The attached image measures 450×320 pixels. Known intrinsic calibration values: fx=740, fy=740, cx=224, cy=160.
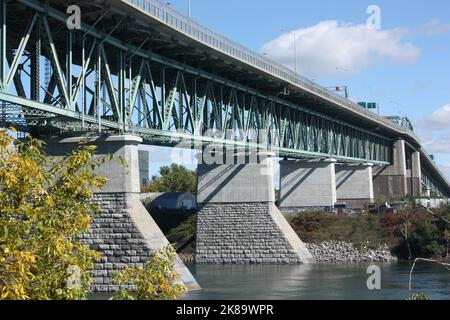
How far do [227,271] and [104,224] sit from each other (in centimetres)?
Answer: 1975

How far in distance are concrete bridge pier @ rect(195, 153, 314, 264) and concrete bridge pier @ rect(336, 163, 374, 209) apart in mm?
→ 34539

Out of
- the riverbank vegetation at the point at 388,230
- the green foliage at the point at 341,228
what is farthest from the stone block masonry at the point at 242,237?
the riverbank vegetation at the point at 388,230

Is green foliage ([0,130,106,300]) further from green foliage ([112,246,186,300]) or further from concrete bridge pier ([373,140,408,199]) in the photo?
concrete bridge pier ([373,140,408,199])

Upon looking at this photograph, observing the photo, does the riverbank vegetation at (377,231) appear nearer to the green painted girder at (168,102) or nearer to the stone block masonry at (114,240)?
the green painted girder at (168,102)

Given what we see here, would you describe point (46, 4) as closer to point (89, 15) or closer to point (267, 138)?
point (89, 15)

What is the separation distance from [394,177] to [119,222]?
3140 inches

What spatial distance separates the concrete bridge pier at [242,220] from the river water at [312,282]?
6.32ft

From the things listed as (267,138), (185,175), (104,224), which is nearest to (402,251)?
(267,138)

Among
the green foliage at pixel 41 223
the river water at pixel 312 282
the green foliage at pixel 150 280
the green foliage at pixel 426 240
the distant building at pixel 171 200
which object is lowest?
the river water at pixel 312 282

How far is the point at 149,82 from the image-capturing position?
4706 centimetres

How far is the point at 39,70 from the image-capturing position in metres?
36.6

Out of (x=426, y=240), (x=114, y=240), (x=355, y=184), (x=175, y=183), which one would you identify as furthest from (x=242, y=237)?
(x=175, y=183)

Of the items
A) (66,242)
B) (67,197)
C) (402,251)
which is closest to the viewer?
(66,242)

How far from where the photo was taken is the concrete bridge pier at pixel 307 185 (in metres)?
83.6
